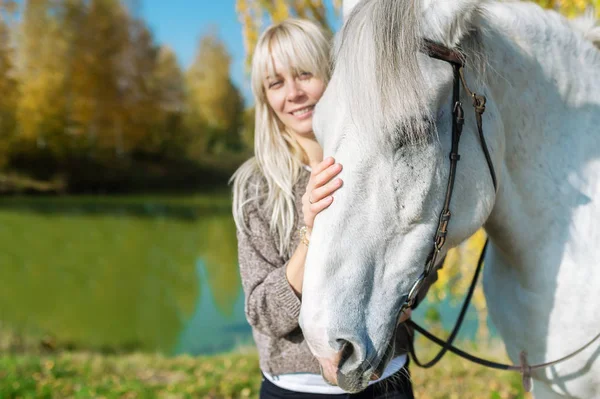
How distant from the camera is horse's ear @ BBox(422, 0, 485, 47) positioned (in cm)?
140

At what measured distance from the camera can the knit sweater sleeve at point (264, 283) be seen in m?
1.72

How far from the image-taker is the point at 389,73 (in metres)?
1.36

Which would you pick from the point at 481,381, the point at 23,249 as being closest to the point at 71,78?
the point at 23,249

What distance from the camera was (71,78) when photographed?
2625 centimetres

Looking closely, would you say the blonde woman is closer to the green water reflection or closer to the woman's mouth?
the woman's mouth

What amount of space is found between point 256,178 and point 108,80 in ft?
93.8

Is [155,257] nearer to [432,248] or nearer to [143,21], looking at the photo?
[432,248]

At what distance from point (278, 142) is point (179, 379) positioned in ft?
12.4

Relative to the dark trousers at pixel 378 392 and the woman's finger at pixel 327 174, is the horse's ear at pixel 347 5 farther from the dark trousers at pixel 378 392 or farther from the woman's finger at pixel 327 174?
the dark trousers at pixel 378 392

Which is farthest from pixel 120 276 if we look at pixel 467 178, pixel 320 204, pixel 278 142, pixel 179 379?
pixel 467 178

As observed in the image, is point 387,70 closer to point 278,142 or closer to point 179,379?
point 278,142

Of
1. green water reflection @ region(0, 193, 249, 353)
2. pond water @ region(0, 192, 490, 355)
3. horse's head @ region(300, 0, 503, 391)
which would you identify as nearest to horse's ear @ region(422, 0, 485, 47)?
horse's head @ region(300, 0, 503, 391)

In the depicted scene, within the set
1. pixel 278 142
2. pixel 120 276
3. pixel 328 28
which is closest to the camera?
pixel 278 142

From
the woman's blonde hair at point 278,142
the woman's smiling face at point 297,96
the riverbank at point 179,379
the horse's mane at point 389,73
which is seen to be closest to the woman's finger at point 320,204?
the horse's mane at point 389,73
